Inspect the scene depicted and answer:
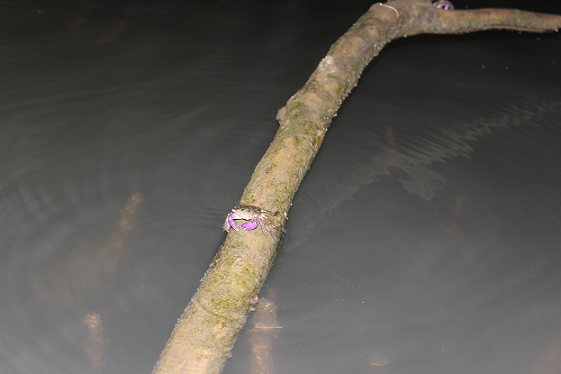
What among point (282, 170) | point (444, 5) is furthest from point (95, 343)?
point (444, 5)

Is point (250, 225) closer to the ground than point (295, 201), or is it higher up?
higher up

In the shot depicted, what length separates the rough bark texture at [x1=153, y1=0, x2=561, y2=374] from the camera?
145cm

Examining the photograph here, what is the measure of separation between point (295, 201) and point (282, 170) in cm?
23

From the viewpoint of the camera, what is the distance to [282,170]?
203 cm

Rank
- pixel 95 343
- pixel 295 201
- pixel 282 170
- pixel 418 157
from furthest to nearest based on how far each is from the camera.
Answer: pixel 418 157
pixel 295 201
pixel 282 170
pixel 95 343

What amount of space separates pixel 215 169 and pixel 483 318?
1417 millimetres

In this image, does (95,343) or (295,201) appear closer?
(95,343)

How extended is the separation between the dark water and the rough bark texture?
166 millimetres

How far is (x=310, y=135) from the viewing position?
2.29 m

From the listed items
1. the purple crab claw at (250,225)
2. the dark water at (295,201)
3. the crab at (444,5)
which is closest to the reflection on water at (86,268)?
the dark water at (295,201)

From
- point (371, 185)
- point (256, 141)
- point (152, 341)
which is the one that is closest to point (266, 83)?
point (256, 141)

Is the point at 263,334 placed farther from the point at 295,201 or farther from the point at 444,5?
the point at 444,5

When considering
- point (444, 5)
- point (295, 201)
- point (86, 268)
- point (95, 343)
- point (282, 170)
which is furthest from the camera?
point (444, 5)

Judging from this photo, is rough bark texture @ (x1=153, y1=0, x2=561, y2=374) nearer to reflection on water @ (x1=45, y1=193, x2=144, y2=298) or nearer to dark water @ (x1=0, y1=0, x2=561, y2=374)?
dark water @ (x1=0, y1=0, x2=561, y2=374)
